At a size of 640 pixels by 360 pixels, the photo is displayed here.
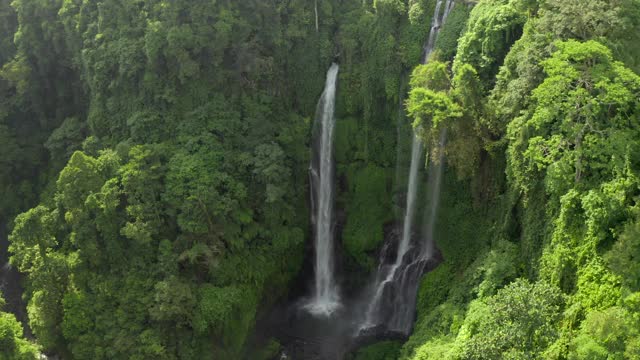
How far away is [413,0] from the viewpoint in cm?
2292

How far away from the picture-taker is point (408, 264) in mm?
21469

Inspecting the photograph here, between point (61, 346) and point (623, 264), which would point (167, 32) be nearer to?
point (61, 346)

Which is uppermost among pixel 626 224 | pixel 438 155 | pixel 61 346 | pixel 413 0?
pixel 413 0

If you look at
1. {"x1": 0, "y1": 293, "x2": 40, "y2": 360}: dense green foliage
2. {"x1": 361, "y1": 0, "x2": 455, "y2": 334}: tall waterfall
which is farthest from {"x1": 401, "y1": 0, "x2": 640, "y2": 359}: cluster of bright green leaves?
{"x1": 0, "y1": 293, "x2": 40, "y2": 360}: dense green foliage

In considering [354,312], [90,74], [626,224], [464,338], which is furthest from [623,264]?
[90,74]

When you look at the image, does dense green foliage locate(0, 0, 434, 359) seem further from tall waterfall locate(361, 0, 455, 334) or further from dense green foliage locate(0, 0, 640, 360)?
tall waterfall locate(361, 0, 455, 334)

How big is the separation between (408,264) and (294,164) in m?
5.90

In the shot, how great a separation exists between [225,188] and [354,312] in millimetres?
6758

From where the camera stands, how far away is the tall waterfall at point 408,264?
824 inches

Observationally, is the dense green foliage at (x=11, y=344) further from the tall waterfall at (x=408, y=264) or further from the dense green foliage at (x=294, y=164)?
the tall waterfall at (x=408, y=264)

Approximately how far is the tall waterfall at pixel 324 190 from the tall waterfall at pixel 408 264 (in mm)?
2228

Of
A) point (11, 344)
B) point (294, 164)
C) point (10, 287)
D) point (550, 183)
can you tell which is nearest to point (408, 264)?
point (294, 164)

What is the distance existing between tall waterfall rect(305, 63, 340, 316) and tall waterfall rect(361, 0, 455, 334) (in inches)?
87.7

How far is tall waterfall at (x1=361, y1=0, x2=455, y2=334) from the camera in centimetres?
2092
